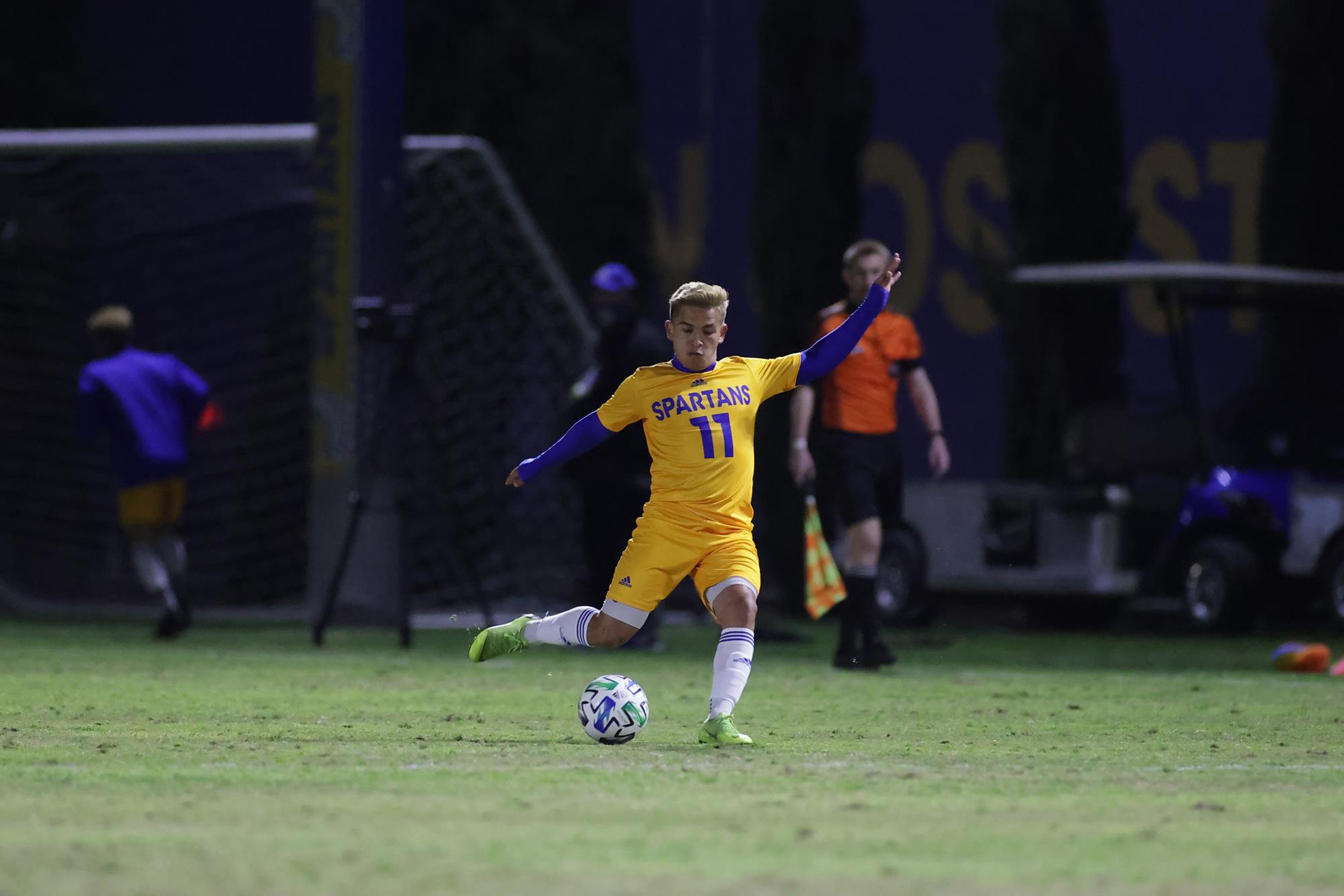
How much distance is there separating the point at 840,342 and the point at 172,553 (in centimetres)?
800

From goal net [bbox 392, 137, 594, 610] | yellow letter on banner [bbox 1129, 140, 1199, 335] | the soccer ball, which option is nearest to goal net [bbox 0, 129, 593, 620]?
goal net [bbox 392, 137, 594, 610]

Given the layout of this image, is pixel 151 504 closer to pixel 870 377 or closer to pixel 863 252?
pixel 870 377

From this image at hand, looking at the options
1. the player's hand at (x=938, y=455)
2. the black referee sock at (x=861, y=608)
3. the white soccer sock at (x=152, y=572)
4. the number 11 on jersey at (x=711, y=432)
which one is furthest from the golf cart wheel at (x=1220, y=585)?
the number 11 on jersey at (x=711, y=432)

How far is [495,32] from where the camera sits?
75.5 ft

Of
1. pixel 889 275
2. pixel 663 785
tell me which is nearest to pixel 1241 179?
pixel 889 275

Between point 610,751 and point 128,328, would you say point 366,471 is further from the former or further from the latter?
point 610,751

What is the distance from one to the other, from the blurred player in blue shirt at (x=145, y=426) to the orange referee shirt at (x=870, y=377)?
16.5ft

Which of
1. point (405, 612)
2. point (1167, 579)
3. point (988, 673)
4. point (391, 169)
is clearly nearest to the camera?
point (988, 673)

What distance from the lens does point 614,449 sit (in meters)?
15.0

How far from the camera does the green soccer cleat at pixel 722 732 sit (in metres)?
8.52

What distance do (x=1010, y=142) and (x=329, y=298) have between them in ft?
26.8

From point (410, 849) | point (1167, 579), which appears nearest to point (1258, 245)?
point (1167, 579)

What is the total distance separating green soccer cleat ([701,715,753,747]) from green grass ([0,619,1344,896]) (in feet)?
0.40

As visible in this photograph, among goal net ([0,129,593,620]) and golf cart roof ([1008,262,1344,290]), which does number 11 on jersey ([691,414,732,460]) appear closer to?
goal net ([0,129,593,620])
